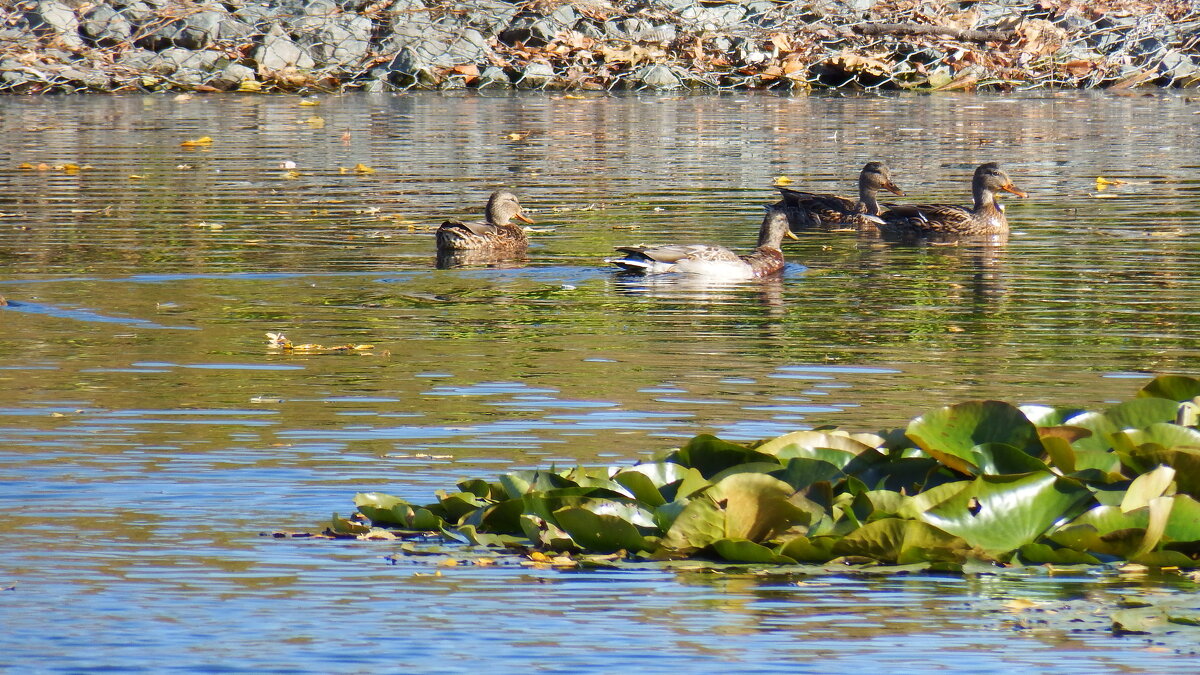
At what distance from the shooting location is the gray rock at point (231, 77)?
143 ft

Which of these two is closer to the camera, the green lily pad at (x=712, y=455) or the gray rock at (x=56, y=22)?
the green lily pad at (x=712, y=455)

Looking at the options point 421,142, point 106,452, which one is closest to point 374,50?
point 421,142

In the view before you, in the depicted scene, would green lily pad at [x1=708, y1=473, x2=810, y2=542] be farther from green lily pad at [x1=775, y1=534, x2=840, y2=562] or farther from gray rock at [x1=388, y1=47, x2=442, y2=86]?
gray rock at [x1=388, y1=47, x2=442, y2=86]

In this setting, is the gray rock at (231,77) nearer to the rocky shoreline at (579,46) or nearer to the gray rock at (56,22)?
the rocky shoreline at (579,46)

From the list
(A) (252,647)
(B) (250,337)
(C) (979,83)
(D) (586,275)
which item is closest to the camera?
(A) (252,647)

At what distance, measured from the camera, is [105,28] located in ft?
146

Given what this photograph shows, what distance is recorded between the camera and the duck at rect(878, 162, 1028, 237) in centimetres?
1859

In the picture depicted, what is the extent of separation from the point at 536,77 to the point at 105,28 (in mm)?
10044

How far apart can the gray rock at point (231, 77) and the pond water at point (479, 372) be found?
16.5m

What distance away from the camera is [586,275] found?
1544 centimetres

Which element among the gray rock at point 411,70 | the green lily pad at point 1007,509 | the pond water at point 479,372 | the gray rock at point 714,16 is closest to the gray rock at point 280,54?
the gray rock at point 411,70

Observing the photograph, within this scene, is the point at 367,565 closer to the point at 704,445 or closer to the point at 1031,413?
the point at 704,445

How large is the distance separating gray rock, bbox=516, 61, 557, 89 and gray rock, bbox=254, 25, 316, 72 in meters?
4.98

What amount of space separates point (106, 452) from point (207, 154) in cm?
1993
